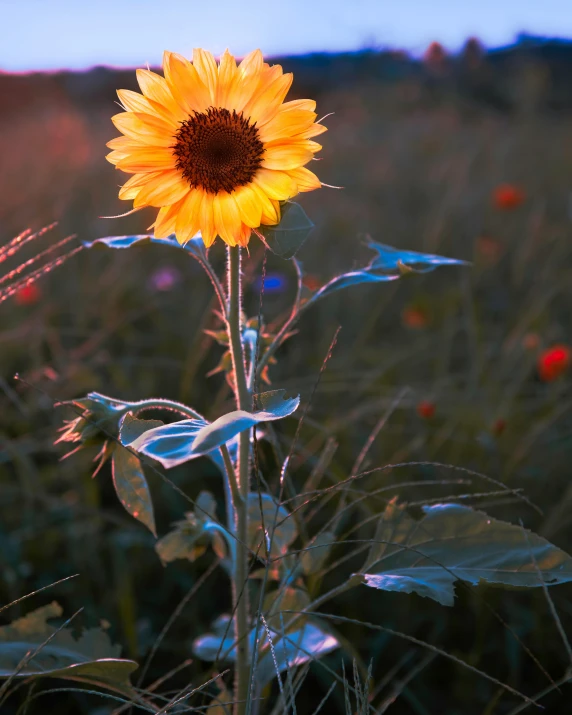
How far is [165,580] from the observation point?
5.34 feet

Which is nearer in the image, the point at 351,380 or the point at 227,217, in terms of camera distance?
the point at 227,217

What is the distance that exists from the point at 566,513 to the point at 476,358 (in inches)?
24.0

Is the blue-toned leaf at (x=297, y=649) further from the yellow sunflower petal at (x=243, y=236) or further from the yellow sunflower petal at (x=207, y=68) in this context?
the yellow sunflower petal at (x=207, y=68)

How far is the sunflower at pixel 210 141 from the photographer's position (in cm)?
88

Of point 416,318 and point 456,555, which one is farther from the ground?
point 456,555

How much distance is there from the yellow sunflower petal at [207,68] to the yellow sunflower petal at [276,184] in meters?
0.13

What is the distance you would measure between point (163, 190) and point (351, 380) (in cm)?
144

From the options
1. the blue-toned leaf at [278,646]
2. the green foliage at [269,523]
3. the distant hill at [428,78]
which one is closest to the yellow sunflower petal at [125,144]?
the green foliage at [269,523]

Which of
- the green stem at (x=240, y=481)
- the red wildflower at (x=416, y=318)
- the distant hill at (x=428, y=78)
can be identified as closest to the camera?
the green stem at (x=240, y=481)

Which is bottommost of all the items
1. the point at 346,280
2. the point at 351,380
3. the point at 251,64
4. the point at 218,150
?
the point at 351,380

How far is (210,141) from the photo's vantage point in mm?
893

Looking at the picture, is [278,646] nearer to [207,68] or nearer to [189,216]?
[189,216]

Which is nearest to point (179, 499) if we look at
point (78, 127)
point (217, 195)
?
point (217, 195)

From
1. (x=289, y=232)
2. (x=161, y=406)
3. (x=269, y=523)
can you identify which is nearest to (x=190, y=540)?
(x=269, y=523)
